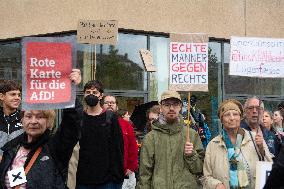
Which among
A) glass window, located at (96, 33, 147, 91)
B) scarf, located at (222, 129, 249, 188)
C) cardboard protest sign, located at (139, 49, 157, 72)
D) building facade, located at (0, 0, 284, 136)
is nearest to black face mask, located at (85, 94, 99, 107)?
scarf, located at (222, 129, 249, 188)

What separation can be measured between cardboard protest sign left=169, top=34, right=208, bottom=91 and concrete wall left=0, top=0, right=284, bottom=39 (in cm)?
548

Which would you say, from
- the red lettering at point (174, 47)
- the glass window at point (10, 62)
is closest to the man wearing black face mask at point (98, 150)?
the red lettering at point (174, 47)

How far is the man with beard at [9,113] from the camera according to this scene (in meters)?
5.36

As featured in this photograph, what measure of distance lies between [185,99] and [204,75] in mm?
4333

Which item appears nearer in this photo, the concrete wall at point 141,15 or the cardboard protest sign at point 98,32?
the cardboard protest sign at point 98,32

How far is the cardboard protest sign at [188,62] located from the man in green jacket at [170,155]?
0.30 meters

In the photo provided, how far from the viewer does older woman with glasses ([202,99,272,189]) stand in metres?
4.86

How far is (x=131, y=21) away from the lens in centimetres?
1131

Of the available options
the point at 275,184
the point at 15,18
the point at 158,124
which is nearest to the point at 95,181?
the point at 158,124

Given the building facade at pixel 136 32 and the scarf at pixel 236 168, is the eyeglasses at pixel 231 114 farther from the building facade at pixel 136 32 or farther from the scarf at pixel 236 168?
the building facade at pixel 136 32

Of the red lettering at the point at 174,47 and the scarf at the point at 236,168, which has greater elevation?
the red lettering at the point at 174,47

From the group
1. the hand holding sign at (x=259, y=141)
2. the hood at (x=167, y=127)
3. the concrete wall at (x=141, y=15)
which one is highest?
the concrete wall at (x=141, y=15)

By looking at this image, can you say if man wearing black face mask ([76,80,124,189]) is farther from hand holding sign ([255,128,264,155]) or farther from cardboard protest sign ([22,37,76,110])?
hand holding sign ([255,128,264,155])

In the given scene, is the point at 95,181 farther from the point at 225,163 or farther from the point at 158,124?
the point at 225,163
